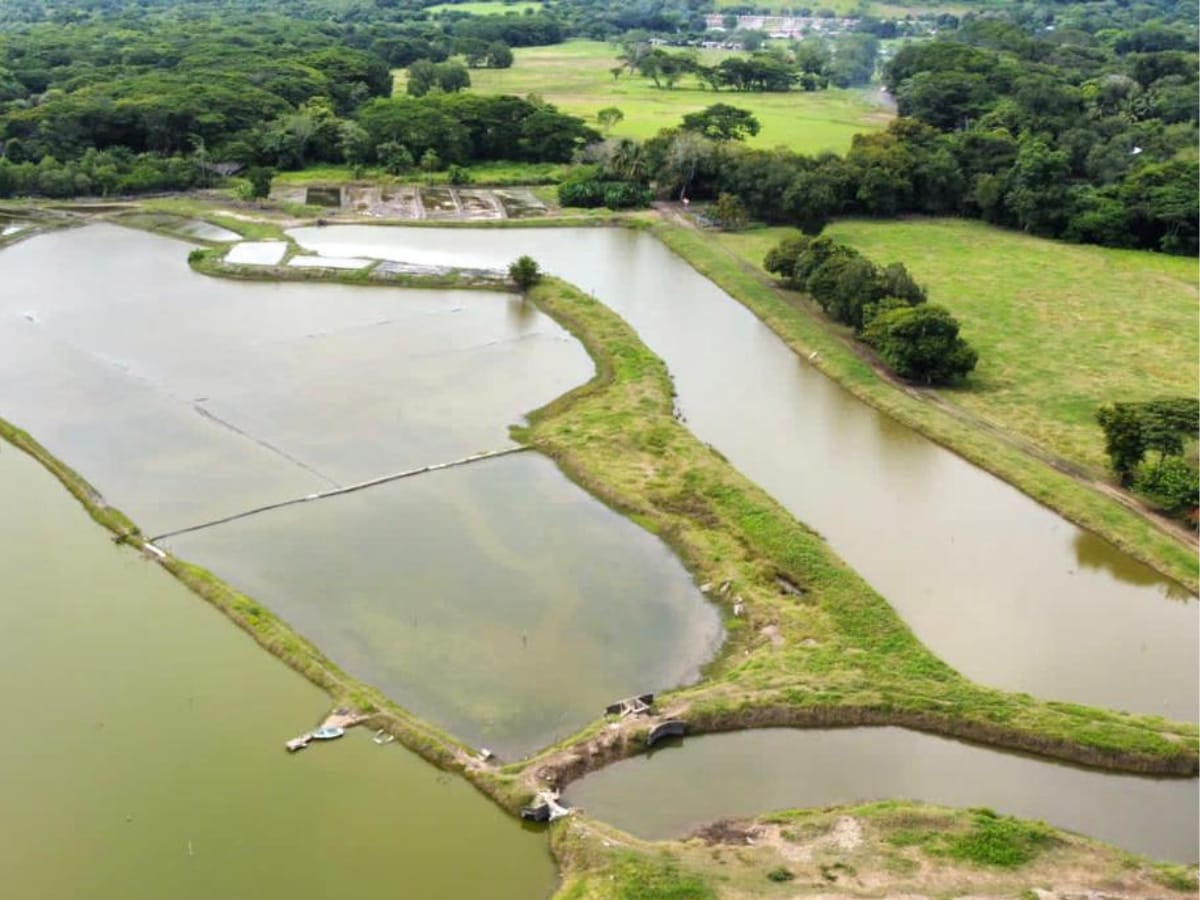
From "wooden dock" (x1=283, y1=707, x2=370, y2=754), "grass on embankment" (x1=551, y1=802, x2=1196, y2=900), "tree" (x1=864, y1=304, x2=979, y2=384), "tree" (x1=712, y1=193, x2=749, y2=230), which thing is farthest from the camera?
"tree" (x1=712, y1=193, x2=749, y2=230)

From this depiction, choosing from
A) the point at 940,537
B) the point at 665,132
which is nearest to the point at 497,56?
the point at 665,132

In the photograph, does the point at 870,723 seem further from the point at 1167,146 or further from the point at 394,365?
the point at 1167,146

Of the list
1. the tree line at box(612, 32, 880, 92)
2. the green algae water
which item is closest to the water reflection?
the green algae water

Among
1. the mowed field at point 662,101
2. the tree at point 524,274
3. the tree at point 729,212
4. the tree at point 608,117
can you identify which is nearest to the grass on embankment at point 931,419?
the tree at point 729,212

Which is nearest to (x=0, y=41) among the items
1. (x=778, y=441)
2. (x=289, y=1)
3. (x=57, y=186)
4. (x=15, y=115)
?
(x=15, y=115)

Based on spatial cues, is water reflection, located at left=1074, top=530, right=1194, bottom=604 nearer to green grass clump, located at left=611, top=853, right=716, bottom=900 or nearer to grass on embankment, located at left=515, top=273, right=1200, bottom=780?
grass on embankment, located at left=515, top=273, right=1200, bottom=780

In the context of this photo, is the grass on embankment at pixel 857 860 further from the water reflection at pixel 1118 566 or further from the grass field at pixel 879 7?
the grass field at pixel 879 7
